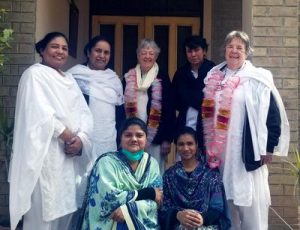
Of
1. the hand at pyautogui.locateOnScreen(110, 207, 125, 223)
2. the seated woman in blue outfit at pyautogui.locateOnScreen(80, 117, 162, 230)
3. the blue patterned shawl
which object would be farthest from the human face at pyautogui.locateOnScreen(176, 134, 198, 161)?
the hand at pyautogui.locateOnScreen(110, 207, 125, 223)

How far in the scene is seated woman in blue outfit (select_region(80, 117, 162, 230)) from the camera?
14.2 feet

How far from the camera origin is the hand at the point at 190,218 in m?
4.37

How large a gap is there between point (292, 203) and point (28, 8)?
3.19 meters

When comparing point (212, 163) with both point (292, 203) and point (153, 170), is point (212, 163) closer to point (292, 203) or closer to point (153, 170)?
point (153, 170)

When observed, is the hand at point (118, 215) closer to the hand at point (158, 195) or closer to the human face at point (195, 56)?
the hand at point (158, 195)

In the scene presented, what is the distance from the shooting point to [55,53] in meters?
4.69

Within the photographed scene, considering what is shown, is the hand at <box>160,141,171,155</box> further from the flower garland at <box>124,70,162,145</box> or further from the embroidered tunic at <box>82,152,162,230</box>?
the embroidered tunic at <box>82,152,162,230</box>

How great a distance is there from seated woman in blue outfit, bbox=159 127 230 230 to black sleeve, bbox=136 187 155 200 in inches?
8.0

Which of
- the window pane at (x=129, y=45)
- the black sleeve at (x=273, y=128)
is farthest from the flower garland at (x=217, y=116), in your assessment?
the window pane at (x=129, y=45)

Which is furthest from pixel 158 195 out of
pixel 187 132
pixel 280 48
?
pixel 280 48

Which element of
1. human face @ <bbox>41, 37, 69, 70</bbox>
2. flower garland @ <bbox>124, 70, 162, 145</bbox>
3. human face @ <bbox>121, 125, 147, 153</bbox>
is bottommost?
human face @ <bbox>121, 125, 147, 153</bbox>

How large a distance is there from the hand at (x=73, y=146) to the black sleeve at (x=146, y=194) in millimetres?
642

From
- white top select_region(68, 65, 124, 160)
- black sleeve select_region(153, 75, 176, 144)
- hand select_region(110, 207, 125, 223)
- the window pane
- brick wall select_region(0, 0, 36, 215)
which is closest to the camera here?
hand select_region(110, 207, 125, 223)

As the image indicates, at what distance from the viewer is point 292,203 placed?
554 centimetres
